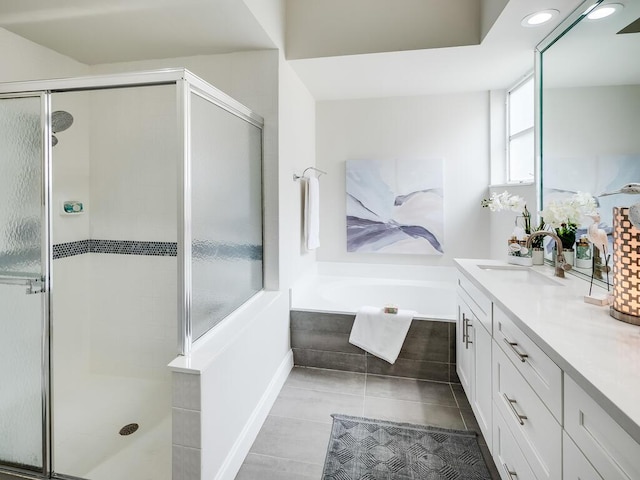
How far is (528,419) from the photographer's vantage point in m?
1.25

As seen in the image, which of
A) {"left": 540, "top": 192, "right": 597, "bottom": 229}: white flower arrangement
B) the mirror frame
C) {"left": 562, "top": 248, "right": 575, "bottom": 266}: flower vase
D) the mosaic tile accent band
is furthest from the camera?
the mosaic tile accent band

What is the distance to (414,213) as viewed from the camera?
362 cm

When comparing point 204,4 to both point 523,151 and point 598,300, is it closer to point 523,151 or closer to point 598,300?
point 598,300

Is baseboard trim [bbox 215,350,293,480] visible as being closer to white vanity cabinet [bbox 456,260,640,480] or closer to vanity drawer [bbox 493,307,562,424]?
white vanity cabinet [bbox 456,260,640,480]

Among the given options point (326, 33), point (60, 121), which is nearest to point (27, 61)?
point (60, 121)

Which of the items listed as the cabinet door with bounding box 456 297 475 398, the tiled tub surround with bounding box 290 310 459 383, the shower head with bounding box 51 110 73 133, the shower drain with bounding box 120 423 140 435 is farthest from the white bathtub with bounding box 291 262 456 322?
the shower head with bounding box 51 110 73 133

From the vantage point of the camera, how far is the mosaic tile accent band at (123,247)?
2.53 meters

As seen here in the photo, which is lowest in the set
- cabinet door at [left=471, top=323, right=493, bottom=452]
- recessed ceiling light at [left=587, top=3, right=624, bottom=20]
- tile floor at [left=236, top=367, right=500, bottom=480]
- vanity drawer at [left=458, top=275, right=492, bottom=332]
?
tile floor at [left=236, top=367, right=500, bottom=480]

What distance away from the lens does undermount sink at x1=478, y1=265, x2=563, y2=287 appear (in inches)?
74.2

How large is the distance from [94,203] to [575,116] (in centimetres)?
314

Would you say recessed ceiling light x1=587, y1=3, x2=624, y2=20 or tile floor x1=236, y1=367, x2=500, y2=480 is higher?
recessed ceiling light x1=587, y1=3, x2=624, y2=20

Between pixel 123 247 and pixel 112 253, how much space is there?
0.32ft

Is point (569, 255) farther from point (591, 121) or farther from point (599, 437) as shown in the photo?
point (599, 437)

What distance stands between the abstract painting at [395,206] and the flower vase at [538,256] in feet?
4.30
